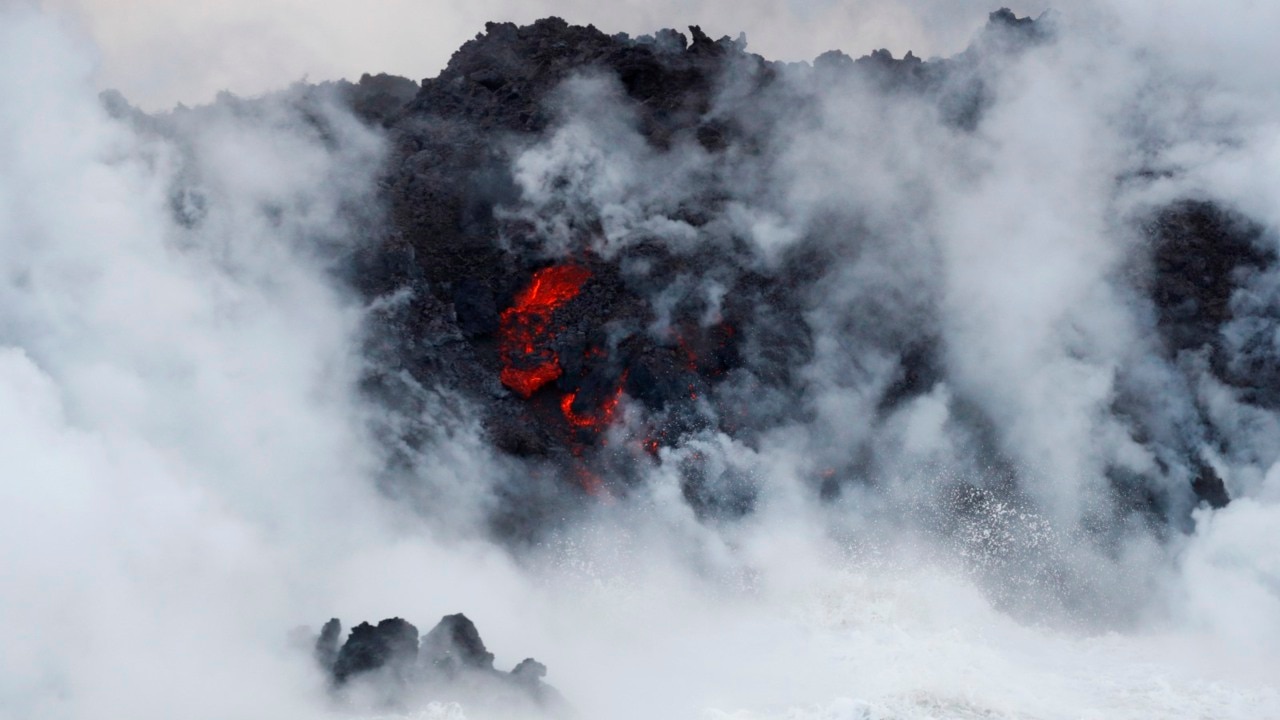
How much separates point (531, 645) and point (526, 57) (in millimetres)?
24560

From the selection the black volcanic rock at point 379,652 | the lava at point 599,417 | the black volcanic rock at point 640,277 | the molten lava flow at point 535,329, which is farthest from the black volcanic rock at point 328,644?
the molten lava flow at point 535,329

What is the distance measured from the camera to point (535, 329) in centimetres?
3581

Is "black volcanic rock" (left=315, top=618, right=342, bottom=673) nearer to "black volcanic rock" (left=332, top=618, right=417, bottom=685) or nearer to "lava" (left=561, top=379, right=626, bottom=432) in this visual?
"black volcanic rock" (left=332, top=618, right=417, bottom=685)

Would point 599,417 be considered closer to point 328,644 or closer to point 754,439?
point 754,439

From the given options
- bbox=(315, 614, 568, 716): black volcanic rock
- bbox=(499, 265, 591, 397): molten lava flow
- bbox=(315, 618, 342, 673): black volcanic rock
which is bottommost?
bbox=(315, 614, 568, 716): black volcanic rock

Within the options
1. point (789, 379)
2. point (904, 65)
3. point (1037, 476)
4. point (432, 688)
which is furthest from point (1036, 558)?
point (904, 65)

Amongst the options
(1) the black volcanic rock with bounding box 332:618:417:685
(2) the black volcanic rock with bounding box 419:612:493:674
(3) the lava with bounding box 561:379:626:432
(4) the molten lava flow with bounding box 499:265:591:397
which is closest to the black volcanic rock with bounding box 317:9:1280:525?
(3) the lava with bounding box 561:379:626:432

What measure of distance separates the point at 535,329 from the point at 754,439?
7.66 meters

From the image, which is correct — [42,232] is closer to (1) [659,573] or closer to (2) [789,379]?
(1) [659,573]

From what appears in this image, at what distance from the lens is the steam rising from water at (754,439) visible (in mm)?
23891

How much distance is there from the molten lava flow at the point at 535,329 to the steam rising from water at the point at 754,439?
5.22 ft

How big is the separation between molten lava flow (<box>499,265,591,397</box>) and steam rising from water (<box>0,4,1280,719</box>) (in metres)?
1.59

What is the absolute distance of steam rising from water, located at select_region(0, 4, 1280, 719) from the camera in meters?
23.9

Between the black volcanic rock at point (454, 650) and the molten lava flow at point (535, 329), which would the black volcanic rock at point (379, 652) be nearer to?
the black volcanic rock at point (454, 650)
